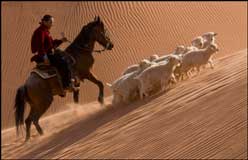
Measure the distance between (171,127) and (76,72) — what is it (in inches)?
153

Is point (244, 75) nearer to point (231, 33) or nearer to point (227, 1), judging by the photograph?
point (231, 33)

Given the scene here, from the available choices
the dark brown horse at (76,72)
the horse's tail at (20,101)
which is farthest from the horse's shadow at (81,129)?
the dark brown horse at (76,72)

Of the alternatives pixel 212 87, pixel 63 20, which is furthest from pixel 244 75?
pixel 63 20

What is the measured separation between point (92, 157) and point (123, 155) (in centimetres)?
76

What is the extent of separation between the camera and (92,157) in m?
14.9

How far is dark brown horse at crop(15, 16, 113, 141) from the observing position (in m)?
10.1

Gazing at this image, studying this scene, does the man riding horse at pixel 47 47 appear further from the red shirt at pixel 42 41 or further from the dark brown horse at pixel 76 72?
the dark brown horse at pixel 76 72

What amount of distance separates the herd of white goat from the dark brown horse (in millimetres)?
3619

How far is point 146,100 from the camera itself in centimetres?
1684

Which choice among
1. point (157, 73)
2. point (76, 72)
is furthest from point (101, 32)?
point (157, 73)

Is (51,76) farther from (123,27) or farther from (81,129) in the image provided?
(123,27)

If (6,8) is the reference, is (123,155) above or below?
below

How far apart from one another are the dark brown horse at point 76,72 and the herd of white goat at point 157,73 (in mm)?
3619

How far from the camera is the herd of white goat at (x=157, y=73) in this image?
54.1 ft
